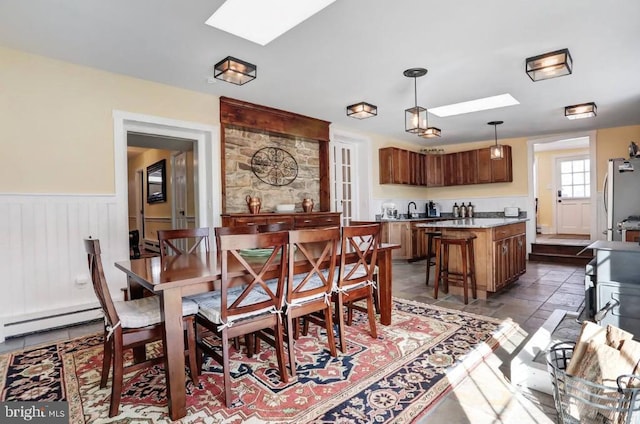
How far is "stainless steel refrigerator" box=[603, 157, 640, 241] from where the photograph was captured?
14.4 ft

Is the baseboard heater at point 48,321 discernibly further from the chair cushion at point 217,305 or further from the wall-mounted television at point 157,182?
the wall-mounted television at point 157,182

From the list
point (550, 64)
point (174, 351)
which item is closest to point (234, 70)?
point (174, 351)

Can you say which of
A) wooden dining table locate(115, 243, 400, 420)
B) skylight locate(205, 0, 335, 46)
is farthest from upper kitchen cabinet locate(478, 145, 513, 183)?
wooden dining table locate(115, 243, 400, 420)

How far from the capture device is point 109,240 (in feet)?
11.7

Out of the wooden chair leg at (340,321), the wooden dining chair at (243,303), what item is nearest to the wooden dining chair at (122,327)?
the wooden dining chair at (243,303)

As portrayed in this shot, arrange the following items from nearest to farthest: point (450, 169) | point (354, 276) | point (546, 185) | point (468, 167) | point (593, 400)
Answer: point (593, 400) → point (354, 276) → point (468, 167) → point (450, 169) → point (546, 185)

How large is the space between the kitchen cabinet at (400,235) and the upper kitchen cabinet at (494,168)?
2194mm

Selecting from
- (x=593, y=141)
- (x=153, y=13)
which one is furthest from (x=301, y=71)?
(x=593, y=141)

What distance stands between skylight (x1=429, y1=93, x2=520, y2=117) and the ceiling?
0.66 ft

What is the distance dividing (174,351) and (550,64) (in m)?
3.71

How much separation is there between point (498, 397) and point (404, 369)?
1.86 feet

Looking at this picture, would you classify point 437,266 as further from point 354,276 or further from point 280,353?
point 280,353

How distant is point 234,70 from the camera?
3.13 meters

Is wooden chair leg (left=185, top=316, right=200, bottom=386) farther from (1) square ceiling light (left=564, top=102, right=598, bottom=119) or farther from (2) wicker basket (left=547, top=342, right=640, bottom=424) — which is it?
(1) square ceiling light (left=564, top=102, right=598, bottom=119)
